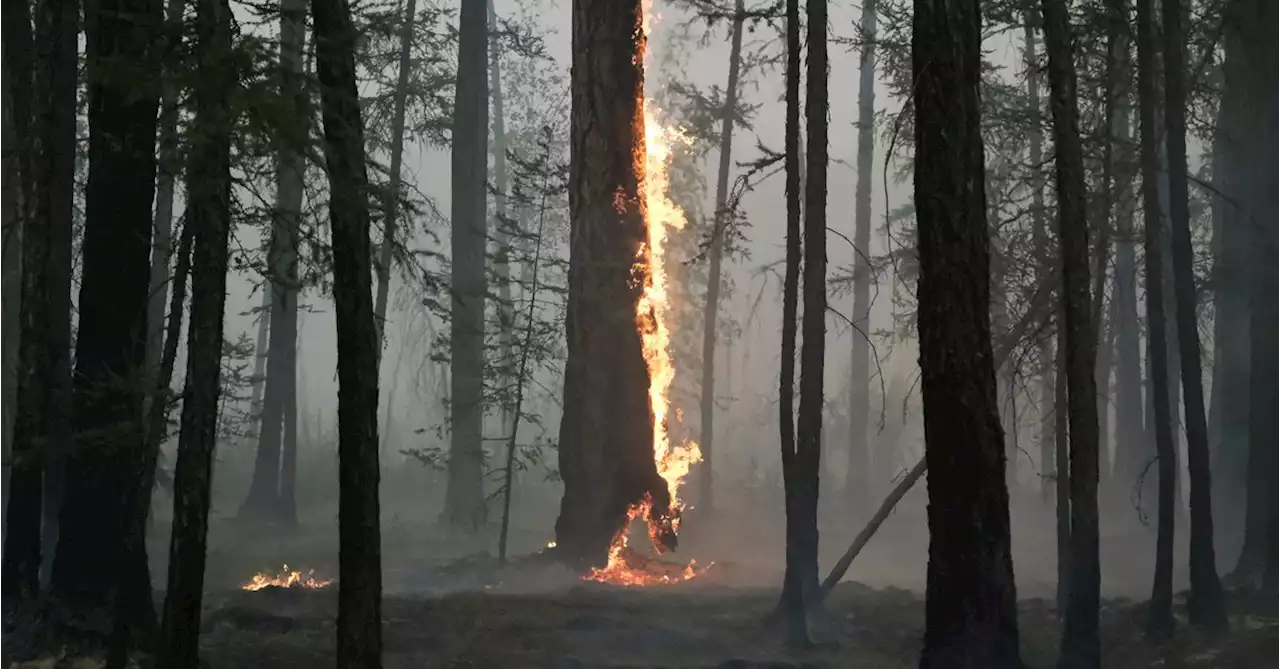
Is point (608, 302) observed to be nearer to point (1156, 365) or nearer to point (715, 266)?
point (1156, 365)

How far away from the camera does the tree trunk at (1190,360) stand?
10477 mm

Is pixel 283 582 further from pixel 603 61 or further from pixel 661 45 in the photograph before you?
pixel 661 45

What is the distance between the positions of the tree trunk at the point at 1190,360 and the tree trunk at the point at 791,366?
12.2 feet

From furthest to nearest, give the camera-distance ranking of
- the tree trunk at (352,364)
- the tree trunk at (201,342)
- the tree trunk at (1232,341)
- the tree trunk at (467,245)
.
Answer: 1. the tree trunk at (467,245)
2. the tree trunk at (1232,341)
3. the tree trunk at (352,364)
4. the tree trunk at (201,342)

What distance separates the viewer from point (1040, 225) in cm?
1423

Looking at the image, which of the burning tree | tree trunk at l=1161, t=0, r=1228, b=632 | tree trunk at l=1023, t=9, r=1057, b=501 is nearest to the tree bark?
tree trunk at l=1023, t=9, r=1057, b=501

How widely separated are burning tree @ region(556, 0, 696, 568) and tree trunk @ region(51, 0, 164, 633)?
7664 mm

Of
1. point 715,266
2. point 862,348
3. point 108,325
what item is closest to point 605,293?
point 108,325

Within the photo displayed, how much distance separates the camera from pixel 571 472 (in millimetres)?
Answer: 15297

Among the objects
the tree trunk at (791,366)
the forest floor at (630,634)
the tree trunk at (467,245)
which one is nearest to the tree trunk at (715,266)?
the tree trunk at (467,245)

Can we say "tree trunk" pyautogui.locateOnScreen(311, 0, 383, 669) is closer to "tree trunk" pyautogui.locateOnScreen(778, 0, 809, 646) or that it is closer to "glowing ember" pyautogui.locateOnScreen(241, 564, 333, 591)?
"tree trunk" pyautogui.locateOnScreen(778, 0, 809, 646)

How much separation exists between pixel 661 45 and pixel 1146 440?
23538mm

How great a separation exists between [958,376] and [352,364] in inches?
164

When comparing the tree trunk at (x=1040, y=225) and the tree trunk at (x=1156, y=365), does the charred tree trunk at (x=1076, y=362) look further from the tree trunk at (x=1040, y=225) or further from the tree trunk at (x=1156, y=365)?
the tree trunk at (x=1156, y=365)
